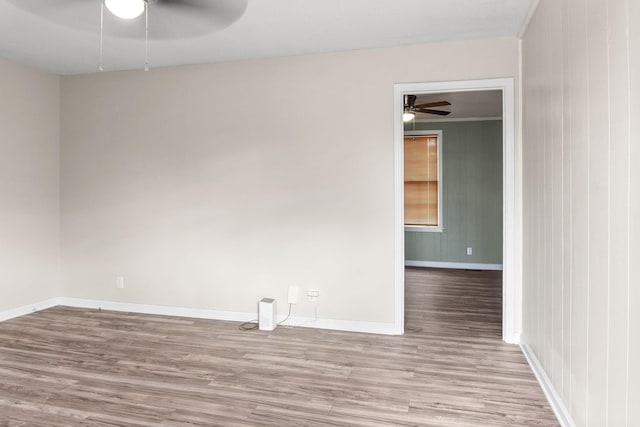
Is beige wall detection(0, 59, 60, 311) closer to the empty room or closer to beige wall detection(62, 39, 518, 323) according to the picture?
the empty room

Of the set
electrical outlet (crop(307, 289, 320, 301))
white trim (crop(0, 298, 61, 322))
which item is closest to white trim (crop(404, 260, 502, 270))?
electrical outlet (crop(307, 289, 320, 301))

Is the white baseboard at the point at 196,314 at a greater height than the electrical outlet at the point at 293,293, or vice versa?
the electrical outlet at the point at 293,293

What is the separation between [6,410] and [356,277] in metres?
2.50

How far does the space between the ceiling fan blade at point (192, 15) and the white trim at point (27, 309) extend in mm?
3108

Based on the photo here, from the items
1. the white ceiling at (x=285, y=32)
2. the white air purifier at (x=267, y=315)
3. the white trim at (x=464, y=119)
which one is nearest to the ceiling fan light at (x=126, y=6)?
Result: the white ceiling at (x=285, y=32)

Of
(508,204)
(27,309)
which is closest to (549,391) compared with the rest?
(508,204)

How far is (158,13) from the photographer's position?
2482 mm

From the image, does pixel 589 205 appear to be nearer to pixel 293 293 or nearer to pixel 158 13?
pixel 158 13

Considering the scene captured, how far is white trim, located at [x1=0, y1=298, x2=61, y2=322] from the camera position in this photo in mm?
4047

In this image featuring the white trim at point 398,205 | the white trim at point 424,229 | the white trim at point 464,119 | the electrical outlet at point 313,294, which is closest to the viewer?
the white trim at point 398,205

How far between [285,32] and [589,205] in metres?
2.44

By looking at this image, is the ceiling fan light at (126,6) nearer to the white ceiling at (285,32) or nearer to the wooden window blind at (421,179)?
the white ceiling at (285,32)

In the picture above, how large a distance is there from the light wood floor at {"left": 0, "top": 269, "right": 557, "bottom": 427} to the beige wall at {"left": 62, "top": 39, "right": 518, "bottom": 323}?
45cm

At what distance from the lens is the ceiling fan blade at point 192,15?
2.32 metres
